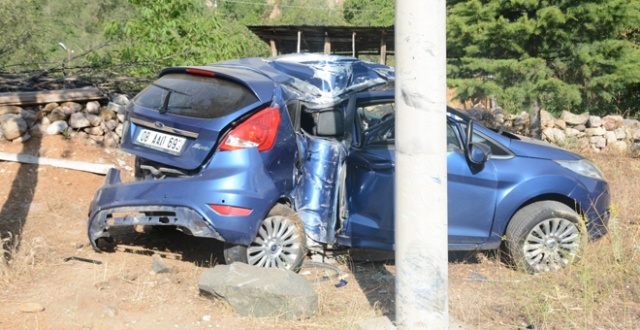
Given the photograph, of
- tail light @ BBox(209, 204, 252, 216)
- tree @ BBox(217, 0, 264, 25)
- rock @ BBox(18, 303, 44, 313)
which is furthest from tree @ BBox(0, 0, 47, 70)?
tree @ BBox(217, 0, 264, 25)

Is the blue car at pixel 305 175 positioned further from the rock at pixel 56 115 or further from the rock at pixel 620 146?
the rock at pixel 620 146

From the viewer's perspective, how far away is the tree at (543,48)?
12.9 meters

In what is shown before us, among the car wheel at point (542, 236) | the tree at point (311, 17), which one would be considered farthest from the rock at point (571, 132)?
the tree at point (311, 17)

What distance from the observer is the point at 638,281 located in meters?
5.88

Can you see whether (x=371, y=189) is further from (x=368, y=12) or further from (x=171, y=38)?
(x=368, y=12)

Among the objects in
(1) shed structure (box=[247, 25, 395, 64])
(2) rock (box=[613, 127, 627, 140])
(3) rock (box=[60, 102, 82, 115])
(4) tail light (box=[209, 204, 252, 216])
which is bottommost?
(2) rock (box=[613, 127, 627, 140])

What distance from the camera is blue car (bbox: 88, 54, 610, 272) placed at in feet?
19.4

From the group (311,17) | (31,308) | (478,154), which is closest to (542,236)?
(478,154)

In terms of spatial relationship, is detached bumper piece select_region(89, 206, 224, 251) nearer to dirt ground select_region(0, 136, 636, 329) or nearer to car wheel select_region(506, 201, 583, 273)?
dirt ground select_region(0, 136, 636, 329)

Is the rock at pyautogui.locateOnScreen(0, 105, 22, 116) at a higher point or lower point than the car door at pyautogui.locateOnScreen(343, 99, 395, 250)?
higher

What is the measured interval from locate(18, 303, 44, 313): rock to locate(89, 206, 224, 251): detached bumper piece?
102 cm

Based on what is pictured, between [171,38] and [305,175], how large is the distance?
23.2 ft

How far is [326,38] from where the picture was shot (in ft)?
77.5

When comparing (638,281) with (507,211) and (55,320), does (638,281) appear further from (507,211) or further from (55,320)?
(55,320)
